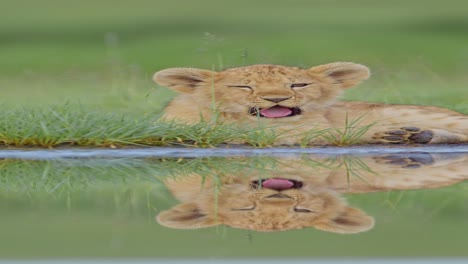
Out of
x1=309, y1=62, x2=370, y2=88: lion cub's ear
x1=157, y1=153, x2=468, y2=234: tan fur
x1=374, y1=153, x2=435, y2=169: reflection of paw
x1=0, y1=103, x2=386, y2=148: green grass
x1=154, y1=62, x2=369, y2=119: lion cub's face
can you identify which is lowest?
x1=157, y1=153, x2=468, y2=234: tan fur

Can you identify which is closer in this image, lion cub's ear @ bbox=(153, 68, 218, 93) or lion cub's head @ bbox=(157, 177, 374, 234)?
lion cub's head @ bbox=(157, 177, 374, 234)

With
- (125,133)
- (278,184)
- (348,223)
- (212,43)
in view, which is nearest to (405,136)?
(212,43)

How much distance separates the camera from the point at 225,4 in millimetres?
6559

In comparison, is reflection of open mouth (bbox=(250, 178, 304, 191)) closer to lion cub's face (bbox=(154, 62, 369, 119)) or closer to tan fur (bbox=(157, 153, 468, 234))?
tan fur (bbox=(157, 153, 468, 234))

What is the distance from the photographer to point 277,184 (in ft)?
15.9

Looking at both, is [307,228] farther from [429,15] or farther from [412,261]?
[429,15]

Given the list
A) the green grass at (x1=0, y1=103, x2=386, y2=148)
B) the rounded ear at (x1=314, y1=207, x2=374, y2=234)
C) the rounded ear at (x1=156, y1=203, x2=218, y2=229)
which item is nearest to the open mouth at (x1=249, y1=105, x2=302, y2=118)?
the green grass at (x1=0, y1=103, x2=386, y2=148)

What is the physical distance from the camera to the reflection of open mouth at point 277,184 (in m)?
4.77

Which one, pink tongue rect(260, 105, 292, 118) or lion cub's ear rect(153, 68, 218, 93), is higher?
lion cub's ear rect(153, 68, 218, 93)

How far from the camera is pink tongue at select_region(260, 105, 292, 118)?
6.35 meters

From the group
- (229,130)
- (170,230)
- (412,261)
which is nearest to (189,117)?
(229,130)

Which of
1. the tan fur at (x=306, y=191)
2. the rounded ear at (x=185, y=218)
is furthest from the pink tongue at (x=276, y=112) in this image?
the rounded ear at (x=185, y=218)

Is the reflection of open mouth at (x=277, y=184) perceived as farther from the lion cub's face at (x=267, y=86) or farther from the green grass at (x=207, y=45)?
the green grass at (x=207, y=45)

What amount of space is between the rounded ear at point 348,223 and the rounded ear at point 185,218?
0.37 metres
